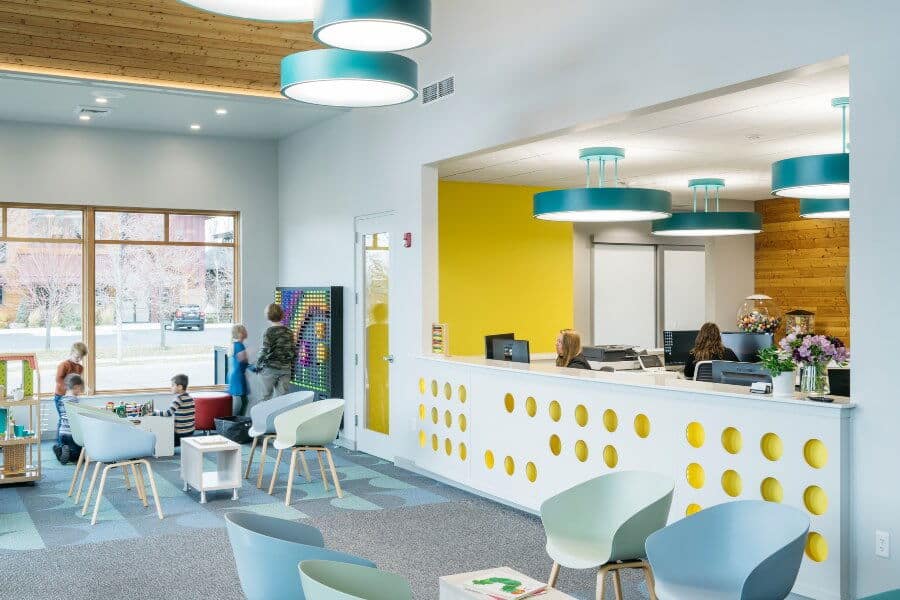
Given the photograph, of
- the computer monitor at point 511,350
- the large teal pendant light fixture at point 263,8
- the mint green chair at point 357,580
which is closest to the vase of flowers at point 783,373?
the mint green chair at point 357,580

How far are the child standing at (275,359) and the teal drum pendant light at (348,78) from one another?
175 inches

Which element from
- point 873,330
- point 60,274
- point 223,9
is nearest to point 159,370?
point 60,274

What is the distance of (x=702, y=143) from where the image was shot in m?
7.98

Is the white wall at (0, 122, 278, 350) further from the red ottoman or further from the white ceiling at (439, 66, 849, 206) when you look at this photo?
the white ceiling at (439, 66, 849, 206)

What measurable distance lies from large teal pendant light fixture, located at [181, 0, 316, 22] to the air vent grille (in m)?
3.28

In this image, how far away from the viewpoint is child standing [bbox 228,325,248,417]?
10930 mm

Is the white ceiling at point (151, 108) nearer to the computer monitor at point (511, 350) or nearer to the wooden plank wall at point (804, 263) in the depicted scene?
the computer monitor at point (511, 350)

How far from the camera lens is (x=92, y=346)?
11.3m

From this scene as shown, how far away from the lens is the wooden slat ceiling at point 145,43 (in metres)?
8.22

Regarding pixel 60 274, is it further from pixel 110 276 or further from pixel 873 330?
pixel 873 330

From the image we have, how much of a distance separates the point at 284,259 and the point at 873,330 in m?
8.83

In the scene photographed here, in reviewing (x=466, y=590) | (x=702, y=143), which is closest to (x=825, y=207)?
(x=702, y=143)

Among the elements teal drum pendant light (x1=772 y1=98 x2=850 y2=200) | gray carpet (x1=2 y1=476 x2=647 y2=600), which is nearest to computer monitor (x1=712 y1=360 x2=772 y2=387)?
teal drum pendant light (x1=772 y1=98 x2=850 y2=200)

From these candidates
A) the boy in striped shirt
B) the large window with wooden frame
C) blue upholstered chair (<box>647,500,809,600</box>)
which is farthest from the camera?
the large window with wooden frame
